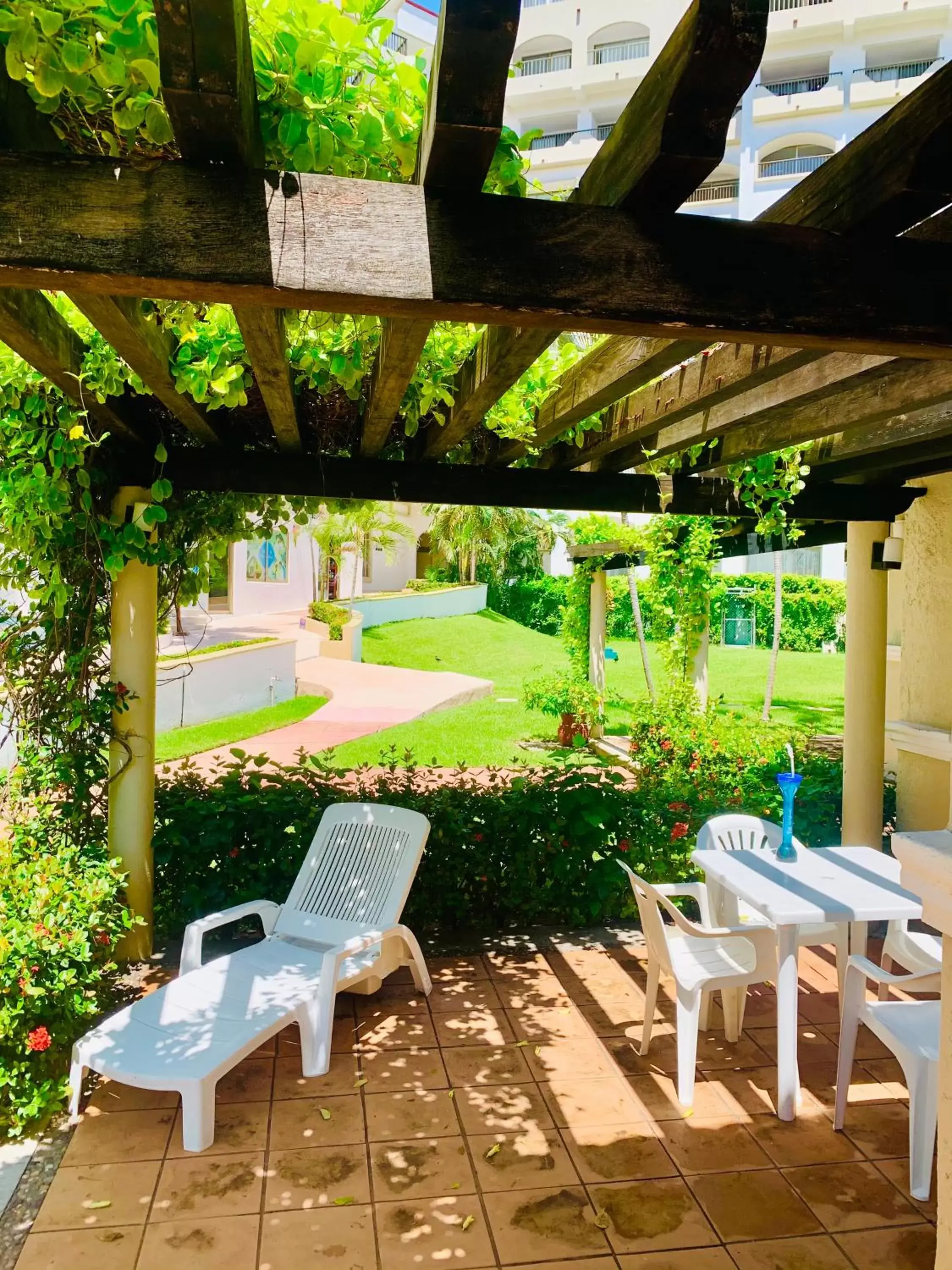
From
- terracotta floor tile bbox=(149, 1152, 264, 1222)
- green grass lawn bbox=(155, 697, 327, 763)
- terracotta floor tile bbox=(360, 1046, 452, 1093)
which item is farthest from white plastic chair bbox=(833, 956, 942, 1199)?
green grass lawn bbox=(155, 697, 327, 763)

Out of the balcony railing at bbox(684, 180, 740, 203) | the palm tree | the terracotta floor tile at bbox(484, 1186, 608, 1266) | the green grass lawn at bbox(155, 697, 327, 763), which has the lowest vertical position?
the green grass lawn at bbox(155, 697, 327, 763)

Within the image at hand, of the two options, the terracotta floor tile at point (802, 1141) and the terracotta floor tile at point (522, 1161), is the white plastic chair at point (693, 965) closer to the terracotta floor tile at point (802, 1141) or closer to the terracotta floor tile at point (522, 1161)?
the terracotta floor tile at point (802, 1141)

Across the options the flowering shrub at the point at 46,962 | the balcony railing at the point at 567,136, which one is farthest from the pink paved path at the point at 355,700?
the balcony railing at the point at 567,136

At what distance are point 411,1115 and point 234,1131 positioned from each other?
0.69 metres

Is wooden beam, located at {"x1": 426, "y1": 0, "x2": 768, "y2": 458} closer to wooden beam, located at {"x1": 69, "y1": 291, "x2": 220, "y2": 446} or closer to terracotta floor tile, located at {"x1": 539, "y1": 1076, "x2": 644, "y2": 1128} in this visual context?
wooden beam, located at {"x1": 69, "y1": 291, "x2": 220, "y2": 446}

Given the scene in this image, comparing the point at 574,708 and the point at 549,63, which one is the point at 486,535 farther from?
the point at 549,63

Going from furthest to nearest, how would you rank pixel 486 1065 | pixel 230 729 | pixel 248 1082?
pixel 230 729, pixel 486 1065, pixel 248 1082

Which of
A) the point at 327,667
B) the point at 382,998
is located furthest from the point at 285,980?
the point at 327,667

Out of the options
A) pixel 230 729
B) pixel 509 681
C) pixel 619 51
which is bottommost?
pixel 230 729

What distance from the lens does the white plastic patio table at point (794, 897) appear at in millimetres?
3627

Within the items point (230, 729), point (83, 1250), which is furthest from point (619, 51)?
point (83, 1250)

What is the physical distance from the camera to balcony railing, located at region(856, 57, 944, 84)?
35344mm

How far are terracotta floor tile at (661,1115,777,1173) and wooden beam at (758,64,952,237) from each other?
124 inches

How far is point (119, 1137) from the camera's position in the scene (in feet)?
11.4
